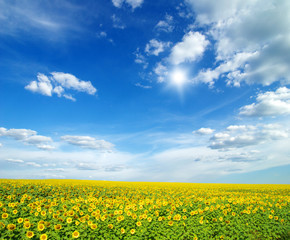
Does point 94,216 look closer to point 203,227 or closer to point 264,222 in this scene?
point 203,227

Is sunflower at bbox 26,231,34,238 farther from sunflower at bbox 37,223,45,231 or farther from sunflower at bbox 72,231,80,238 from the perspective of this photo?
sunflower at bbox 72,231,80,238

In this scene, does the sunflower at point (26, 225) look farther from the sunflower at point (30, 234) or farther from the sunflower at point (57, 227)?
the sunflower at point (57, 227)

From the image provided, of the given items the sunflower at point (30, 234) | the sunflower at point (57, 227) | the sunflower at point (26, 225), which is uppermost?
the sunflower at point (26, 225)

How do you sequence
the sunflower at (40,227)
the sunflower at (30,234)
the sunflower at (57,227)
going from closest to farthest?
1. the sunflower at (30,234)
2. the sunflower at (40,227)
3. the sunflower at (57,227)

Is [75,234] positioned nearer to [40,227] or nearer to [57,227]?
[57,227]

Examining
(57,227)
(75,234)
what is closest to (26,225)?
(57,227)

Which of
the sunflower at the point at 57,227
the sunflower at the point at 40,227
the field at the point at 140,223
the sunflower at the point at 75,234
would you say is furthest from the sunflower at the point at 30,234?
the sunflower at the point at 75,234

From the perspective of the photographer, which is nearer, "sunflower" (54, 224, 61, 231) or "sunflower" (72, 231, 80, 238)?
"sunflower" (72, 231, 80, 238)

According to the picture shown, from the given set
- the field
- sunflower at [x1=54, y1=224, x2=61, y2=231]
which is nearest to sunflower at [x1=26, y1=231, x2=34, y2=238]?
the field

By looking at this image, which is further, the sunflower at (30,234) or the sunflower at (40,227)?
the sunflower at (40,227)

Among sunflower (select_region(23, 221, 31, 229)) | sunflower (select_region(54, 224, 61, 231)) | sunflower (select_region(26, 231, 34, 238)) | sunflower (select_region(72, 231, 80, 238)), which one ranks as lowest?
sunflower (select_region(72, 231, 80, 238))

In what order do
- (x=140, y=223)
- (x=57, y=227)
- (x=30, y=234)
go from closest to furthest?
(x=30, y=234), (x=57, y=227), (x=140, y=223)

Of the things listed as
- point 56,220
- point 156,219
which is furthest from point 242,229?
point 56,220

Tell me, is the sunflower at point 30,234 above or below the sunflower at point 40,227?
below
